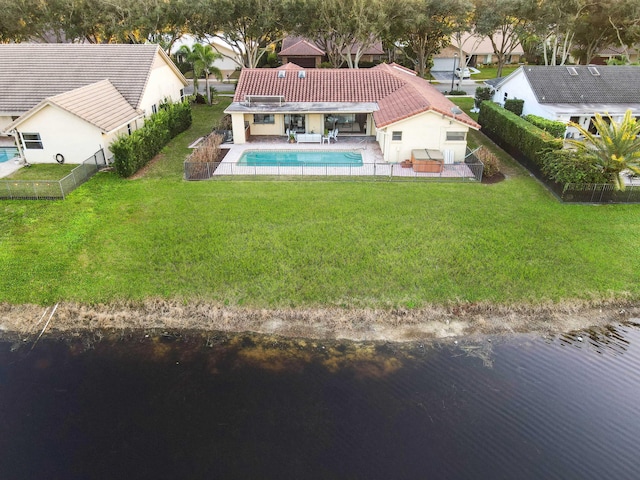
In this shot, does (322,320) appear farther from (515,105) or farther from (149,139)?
(515,105)

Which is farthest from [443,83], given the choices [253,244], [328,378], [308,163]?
[328,378]

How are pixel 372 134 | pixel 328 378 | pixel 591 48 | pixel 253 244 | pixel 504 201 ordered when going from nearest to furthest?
pixel 328 378
pixel 253 244
pixel 504 201
pixel 372 134
pixel 591 48

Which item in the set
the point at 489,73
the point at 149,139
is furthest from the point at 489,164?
the point at 489,73

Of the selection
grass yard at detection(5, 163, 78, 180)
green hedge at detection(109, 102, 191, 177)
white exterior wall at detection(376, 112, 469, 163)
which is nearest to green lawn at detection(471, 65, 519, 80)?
white exterior wall at detection(376, 112, 469, 163)

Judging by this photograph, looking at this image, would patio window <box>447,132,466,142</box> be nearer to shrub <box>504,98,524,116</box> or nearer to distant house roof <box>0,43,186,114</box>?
shrub <box>504,98,524,116</box>

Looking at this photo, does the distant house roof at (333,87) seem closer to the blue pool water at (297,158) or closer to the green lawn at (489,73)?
the blue pool water at (297,158)

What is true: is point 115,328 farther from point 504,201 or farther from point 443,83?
A: point 443,83
